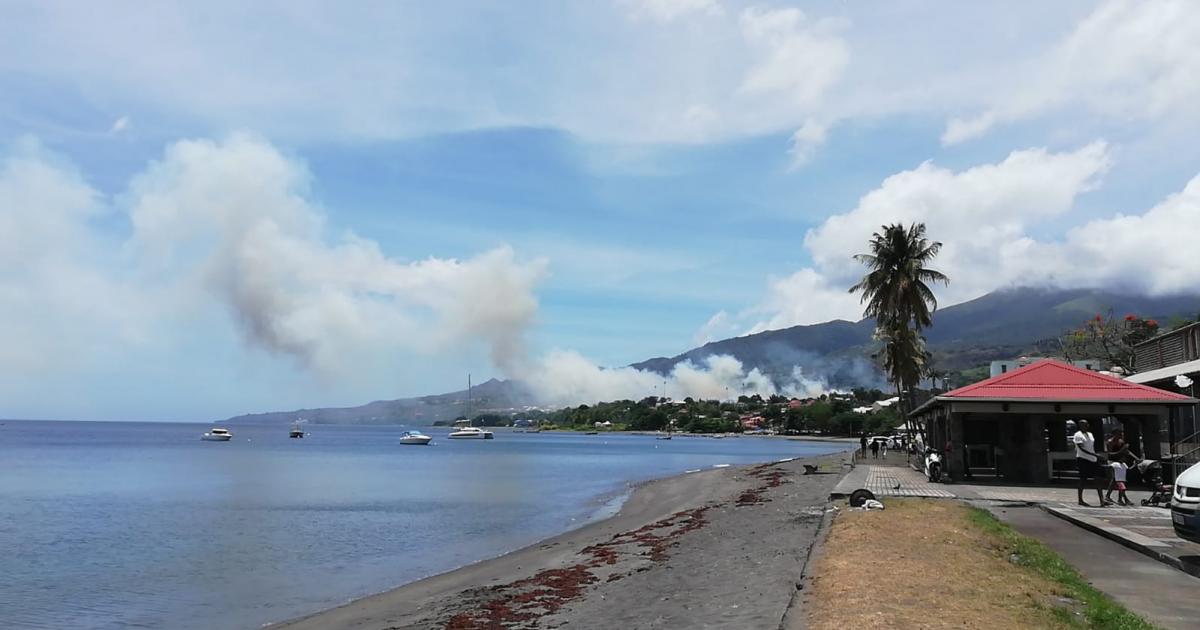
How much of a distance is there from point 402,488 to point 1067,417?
107 feet

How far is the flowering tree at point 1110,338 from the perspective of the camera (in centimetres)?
5188

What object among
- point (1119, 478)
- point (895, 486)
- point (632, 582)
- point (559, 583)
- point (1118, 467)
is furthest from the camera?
point (895, 486)

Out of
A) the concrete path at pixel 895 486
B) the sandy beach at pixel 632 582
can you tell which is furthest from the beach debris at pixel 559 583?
the concrete path at pixel 895 486

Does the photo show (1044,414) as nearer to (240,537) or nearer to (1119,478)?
(1119,478)

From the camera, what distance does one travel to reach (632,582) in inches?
557

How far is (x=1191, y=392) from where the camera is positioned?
1009 inches

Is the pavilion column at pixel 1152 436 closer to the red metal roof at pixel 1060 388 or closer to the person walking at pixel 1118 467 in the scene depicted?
the red metal roof at pixel 1060 388

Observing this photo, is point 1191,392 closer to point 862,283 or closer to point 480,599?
point 862,283

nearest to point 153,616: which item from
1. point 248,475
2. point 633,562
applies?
point 633,562

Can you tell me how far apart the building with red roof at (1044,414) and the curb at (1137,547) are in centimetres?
746

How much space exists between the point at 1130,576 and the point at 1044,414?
14992 millimetres

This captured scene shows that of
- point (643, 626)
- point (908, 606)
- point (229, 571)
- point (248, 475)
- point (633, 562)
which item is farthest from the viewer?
point (248, 475)

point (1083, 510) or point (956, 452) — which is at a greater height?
point (956, 452)

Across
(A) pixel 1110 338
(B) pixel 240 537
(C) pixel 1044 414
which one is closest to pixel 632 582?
(C) pixel 1044 414
